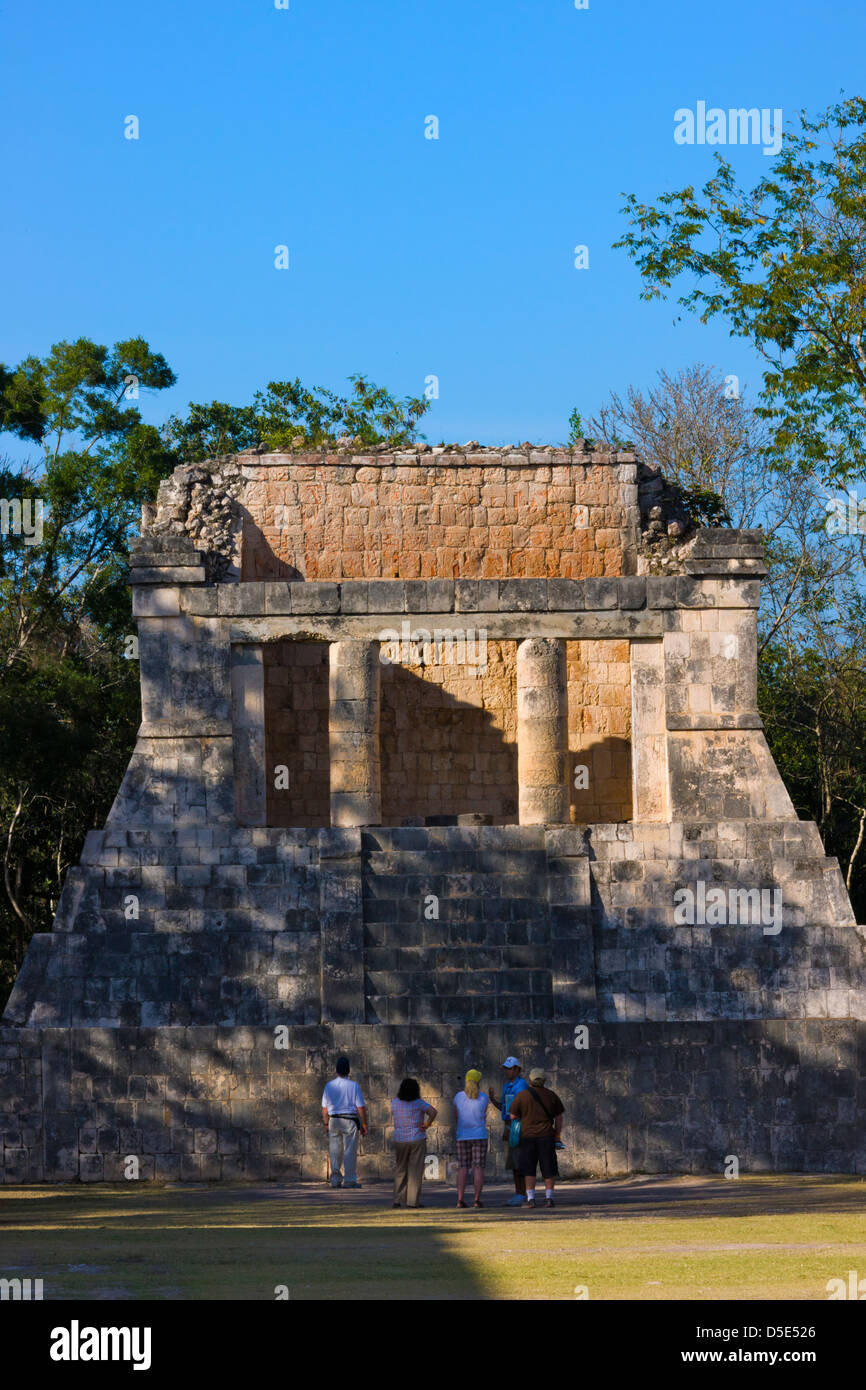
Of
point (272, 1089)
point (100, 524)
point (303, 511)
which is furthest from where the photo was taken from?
point (100, 524)

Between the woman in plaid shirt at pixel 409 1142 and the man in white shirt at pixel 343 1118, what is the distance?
1.07 meters

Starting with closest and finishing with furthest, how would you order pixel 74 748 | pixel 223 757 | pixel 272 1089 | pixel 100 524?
1. pixel 272 1089
2. pixel 223 757
3. pixel 74 748
4. pixel 100 524

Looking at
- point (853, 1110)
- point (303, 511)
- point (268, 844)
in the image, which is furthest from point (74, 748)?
point (853, 1110)

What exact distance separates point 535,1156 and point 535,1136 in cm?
20

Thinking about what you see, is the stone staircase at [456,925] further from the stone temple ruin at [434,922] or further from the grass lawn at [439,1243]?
the grass lawn at [439,1243]

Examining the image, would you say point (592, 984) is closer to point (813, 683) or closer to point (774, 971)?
point (774, 971)

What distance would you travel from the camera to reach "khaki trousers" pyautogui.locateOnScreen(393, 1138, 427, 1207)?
1706cm

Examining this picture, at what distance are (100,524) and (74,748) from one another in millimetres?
6663

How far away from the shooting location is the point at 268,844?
21734mm

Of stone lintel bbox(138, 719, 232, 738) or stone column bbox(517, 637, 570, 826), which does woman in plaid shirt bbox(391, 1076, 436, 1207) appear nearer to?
stone column bbox(517, 637, 570, 826)

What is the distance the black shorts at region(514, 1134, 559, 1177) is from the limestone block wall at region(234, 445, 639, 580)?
35.4 ft

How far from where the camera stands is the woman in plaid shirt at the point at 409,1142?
16.9 meters

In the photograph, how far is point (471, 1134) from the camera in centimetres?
1702

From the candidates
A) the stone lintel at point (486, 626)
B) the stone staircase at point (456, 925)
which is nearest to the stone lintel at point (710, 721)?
the stone lintel at point (486, 626)
